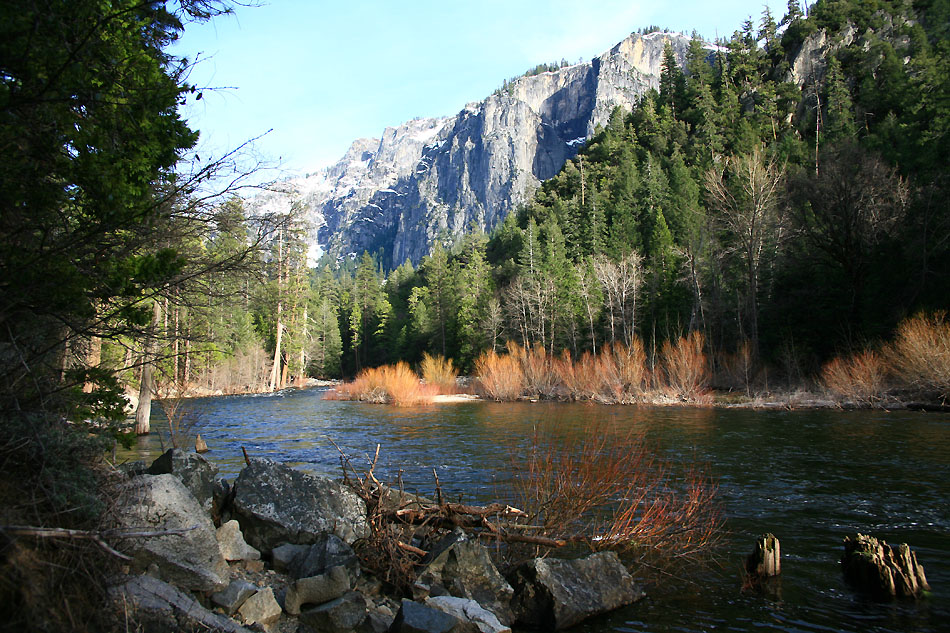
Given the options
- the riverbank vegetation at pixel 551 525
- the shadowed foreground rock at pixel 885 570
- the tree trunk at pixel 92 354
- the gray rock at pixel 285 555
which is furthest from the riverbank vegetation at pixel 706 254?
the shadowed foreground rock at pixel 885 570

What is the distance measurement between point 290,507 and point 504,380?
29.8m

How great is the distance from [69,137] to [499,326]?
165 ft

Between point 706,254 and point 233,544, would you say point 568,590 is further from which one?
point 706,254

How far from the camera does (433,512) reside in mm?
7180

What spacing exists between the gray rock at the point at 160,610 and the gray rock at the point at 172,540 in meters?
0.48

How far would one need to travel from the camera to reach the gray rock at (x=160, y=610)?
3.81m

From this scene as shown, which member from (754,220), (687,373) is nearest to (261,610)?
(687,373)

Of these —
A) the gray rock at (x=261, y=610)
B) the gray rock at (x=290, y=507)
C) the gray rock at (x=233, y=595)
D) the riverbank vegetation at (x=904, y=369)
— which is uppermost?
the riverbank vegetation at (x=904, y=369)

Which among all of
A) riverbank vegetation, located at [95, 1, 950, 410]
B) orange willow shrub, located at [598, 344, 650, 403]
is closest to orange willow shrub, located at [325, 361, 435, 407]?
riverbank vegetation, located at [95, 1, 950, 410]

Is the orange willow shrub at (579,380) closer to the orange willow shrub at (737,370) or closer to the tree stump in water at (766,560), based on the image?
the orange willow shrub at (737,370)

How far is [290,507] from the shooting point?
720 centimetres

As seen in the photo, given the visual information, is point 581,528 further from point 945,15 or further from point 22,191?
point 945,15

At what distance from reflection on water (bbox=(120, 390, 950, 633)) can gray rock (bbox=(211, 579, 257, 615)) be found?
2.03 meters

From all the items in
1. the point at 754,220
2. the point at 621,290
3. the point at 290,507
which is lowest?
the point at 290,507
